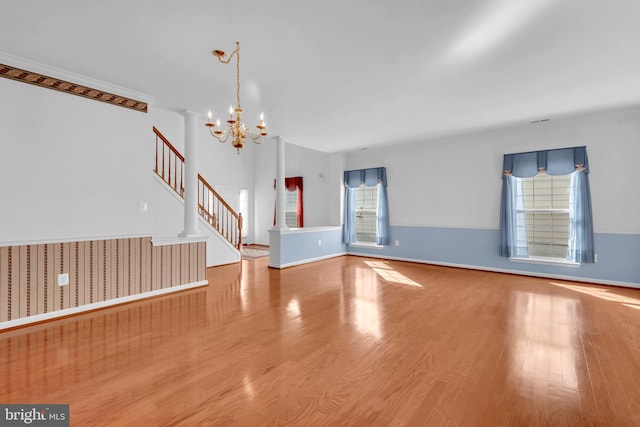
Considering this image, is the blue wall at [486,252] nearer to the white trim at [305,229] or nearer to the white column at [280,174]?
the white trim at [305,229]

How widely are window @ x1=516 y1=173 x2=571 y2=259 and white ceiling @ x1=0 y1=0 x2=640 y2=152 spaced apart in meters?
1.26

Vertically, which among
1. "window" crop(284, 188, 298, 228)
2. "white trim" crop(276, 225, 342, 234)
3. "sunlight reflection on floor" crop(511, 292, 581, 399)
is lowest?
"sunlight reflection on floor" crop(511, 292, 581, 399)

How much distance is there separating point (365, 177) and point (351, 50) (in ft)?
15.2

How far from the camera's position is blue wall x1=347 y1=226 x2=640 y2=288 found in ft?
15.0

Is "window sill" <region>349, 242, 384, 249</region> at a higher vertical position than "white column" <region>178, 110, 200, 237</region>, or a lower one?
lower

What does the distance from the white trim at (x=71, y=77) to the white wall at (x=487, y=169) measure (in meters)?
4.98

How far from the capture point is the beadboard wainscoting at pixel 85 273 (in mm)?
3008

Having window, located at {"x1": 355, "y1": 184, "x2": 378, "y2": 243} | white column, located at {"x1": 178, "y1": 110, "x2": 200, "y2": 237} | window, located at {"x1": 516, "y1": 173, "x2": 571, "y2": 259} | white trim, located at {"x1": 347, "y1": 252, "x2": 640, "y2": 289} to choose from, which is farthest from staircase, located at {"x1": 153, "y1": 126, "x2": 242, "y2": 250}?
window, located at {"x1": 516, "y1": 173, "x2": 571, "y2": 259}

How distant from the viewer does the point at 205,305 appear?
147 inches

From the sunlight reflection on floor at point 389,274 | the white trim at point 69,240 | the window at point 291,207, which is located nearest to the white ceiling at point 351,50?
the white trim at point 69,240

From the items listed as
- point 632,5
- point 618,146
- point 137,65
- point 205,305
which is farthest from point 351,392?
point 618,146

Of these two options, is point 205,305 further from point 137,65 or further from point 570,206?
point 570,206

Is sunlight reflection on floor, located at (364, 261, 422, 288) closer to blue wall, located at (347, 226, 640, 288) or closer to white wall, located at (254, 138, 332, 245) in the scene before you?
blue wall, located at (347, 226, 640, 288)

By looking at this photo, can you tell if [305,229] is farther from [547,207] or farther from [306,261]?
[547,207]
